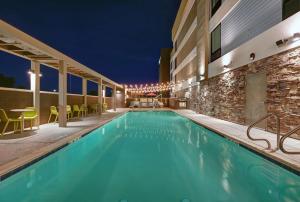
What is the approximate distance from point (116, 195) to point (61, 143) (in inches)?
112

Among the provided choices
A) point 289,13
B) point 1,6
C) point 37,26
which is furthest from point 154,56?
point 289,13

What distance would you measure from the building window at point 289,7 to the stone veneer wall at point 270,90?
1051mm

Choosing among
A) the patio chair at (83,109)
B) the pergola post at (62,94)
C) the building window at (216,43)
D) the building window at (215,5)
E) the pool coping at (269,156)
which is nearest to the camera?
the pool coping at (269,156)

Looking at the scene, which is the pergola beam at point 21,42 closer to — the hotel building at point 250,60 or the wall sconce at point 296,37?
the hotel building at point 250,60

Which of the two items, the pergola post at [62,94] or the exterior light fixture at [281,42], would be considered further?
the pergola post at [62,94]

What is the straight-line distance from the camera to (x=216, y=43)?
44.7 ft

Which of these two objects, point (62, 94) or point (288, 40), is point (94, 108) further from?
point (288, 40)

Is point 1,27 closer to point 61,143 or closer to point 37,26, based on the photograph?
point 61,143

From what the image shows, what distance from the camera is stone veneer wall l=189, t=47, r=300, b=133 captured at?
250 inches

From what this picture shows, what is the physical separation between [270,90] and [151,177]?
5.42m

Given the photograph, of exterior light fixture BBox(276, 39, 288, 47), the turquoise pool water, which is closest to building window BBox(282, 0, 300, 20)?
exterior light fixture BBox(276, 39, 288, 47)

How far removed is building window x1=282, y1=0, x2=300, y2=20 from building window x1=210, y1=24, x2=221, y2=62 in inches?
235

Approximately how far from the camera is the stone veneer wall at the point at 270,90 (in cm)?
635

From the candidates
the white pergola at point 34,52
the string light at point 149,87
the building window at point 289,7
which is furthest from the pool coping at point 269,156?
the string light at point 149,87
